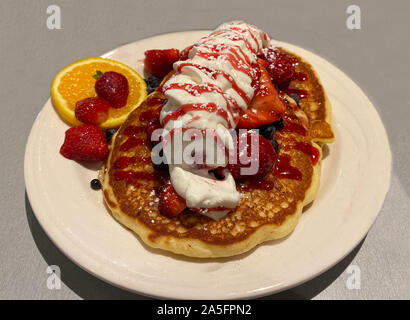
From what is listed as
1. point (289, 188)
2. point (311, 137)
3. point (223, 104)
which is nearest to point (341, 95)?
point (311, 137)

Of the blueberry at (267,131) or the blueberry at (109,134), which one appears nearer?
the blueberry at (267,131)

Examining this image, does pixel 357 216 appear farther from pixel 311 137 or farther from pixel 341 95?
pixel 341 95

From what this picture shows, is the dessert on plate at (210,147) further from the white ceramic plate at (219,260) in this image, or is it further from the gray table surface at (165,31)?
the gray table surface at (165,31)

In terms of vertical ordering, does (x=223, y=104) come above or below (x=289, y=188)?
above

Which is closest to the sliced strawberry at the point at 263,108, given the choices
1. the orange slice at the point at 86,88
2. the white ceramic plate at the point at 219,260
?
the white ceramic plate at the point at 219,260

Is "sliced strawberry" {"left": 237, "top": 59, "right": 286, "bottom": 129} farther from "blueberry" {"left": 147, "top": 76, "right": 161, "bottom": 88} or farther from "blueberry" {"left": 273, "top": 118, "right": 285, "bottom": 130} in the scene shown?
"blueberry" {"left": 147, "top": 76, "right": 161, "bottom": 88}

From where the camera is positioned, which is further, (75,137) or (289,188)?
(75,137)
